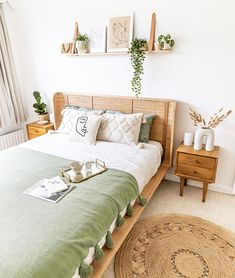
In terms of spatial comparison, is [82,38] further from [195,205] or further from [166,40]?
[195,205]

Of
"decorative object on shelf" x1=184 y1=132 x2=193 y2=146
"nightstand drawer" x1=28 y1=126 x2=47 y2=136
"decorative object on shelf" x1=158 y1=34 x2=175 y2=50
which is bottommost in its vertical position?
"nightstand drawer" x1=28 y1=126 x2=47 y2=136

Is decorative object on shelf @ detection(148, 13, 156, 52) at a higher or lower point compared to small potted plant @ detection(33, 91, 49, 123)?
higher

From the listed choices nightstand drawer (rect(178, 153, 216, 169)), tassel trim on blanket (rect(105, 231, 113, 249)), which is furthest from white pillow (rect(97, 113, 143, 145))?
tassel trim on blanket (rect(105, 231, 113, 249))

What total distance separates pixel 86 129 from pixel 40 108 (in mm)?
1282

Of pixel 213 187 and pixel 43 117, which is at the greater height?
pixel 43 117

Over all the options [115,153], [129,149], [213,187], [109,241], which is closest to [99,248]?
[109,241]

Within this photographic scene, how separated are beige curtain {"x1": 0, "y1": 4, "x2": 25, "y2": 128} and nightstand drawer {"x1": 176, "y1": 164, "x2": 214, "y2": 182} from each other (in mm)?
2637

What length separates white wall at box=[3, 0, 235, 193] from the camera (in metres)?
2.27

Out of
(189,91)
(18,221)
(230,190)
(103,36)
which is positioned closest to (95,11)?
(103,36)

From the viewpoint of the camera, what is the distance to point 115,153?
2248 mm

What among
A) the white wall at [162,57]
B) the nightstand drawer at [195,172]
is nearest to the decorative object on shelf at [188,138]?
the white wall at [162,57]

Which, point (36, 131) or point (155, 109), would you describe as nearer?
point (155, 109)

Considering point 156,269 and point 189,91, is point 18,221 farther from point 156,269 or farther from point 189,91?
point 189,91

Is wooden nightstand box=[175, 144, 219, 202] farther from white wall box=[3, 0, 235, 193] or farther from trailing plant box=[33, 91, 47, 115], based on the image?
trailing plant box=[33, 91, 47, 115]
